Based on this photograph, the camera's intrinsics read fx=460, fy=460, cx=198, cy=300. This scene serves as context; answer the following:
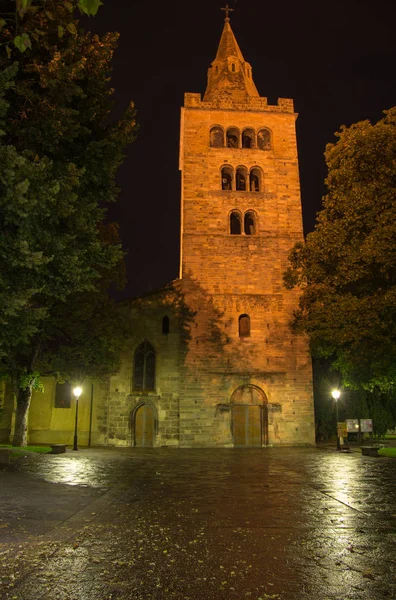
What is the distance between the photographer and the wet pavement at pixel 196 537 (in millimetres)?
4906

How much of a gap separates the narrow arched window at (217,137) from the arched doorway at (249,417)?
16372 millimetres

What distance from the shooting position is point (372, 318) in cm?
1786

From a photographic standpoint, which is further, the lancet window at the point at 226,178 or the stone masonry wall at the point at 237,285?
the lancet window at the point at 226,178

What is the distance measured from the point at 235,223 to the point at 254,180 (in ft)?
10.5

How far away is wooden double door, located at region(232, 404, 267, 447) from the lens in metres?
26.4

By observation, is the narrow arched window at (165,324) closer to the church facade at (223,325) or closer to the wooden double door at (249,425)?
the church facade at (223,325)

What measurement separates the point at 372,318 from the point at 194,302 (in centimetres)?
1230

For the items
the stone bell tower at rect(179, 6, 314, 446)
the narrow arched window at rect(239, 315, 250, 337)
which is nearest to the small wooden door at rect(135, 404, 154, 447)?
the stone bell tower at rect(179, 6, 314, 446)

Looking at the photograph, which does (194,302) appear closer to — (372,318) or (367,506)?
(372,318)

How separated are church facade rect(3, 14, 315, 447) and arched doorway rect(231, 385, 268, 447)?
6 centimetres

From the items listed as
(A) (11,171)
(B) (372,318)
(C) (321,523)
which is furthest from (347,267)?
(A) (11,171)

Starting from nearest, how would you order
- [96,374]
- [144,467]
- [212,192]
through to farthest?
[144,467], [96,374], [212,192]

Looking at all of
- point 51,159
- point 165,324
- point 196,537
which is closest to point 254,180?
point 165,324

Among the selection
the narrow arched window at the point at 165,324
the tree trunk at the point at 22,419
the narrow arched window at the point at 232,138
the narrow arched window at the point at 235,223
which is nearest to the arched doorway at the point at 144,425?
the narrow arched window at the point at 165,324
